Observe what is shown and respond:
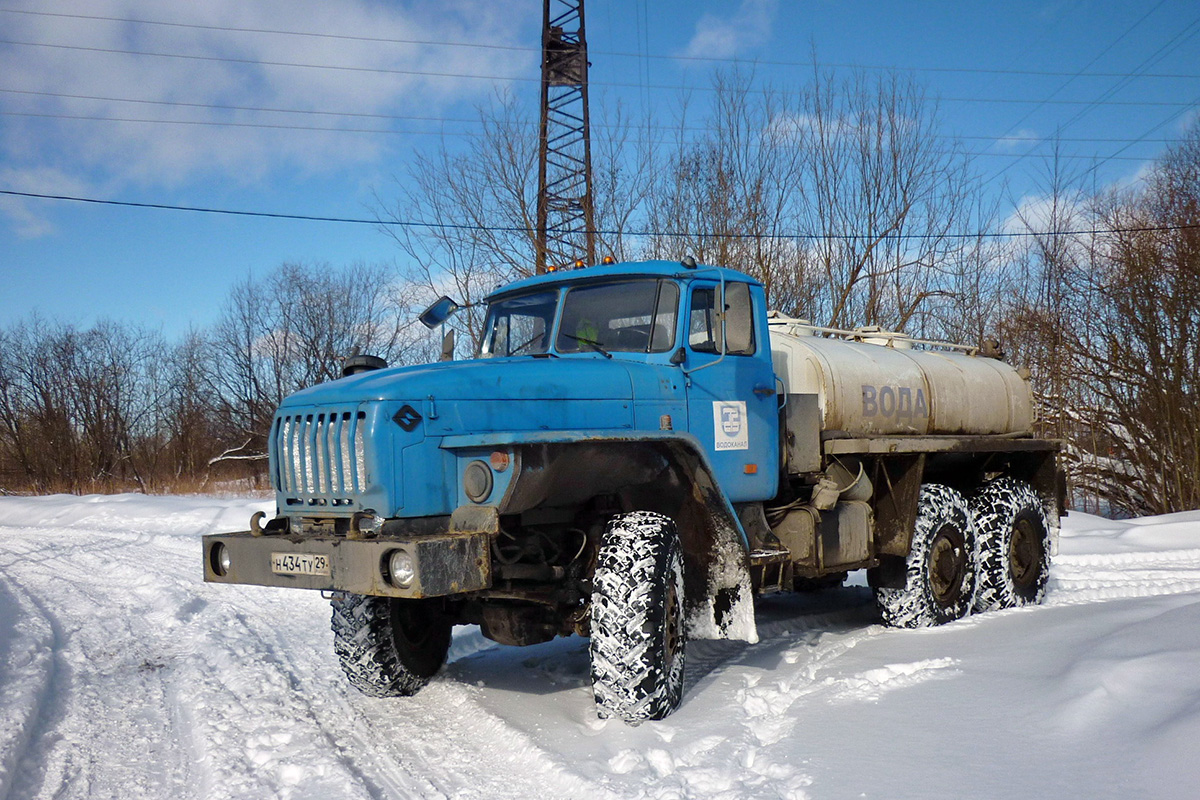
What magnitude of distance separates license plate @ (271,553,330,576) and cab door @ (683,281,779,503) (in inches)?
88.8

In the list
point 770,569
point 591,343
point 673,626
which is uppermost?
point 591,343

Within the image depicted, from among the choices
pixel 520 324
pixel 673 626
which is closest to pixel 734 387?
pixel 520 324

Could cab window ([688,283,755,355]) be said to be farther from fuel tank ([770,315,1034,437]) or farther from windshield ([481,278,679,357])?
fuel tank ([770,315,1034,437])

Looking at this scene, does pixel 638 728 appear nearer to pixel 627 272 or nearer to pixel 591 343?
pixel 591 343

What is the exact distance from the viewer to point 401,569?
409 cm

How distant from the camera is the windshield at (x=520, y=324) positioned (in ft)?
19.3

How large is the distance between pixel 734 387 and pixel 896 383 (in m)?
2.34

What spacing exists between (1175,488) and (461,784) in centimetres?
1581

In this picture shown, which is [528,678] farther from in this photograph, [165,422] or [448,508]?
[165,422]

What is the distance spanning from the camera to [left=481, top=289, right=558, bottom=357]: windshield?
589cm

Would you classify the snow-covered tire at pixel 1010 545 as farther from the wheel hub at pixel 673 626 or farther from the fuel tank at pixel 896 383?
the wheel hub at pixel 673 626

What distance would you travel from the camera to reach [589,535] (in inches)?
209

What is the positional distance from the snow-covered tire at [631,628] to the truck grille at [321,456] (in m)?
1.32

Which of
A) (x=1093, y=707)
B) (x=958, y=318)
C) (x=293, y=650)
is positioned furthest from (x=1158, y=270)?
(x=293, y=650)
